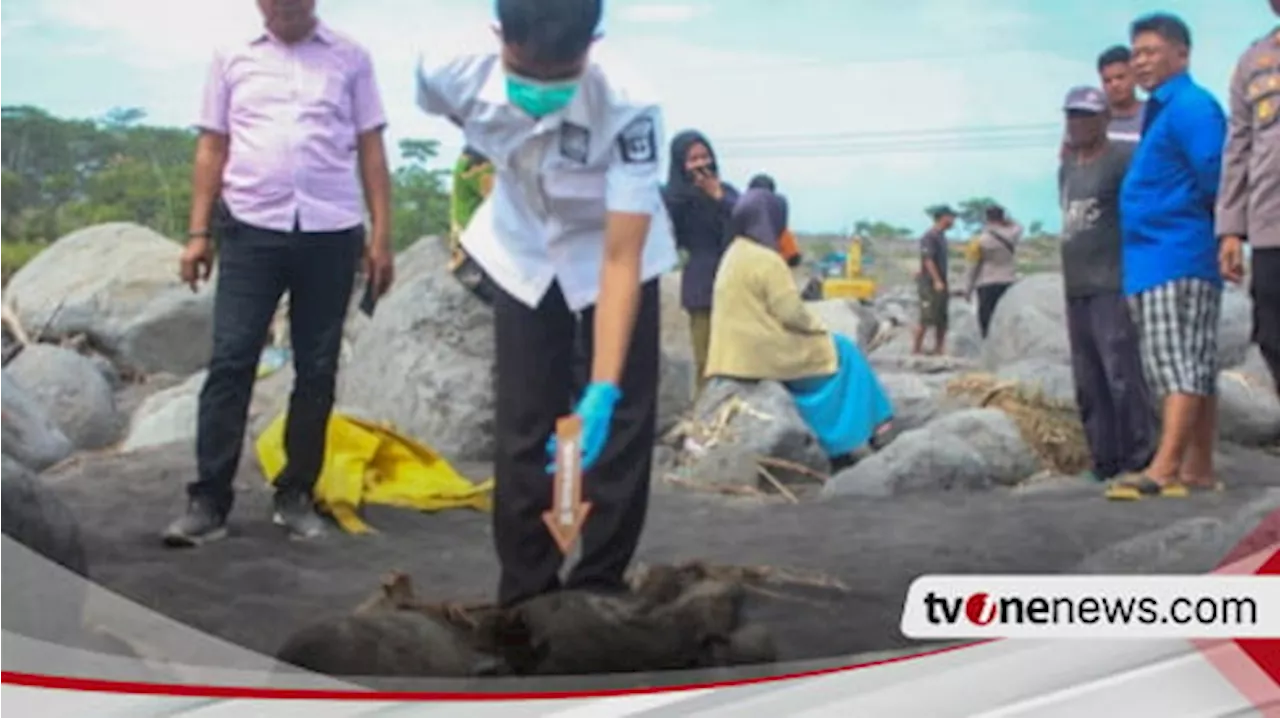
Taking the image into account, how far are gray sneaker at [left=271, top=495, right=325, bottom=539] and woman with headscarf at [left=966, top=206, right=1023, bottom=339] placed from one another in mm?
852

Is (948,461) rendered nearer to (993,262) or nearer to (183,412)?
(993,262)

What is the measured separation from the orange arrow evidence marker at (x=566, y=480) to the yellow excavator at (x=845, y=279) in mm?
364

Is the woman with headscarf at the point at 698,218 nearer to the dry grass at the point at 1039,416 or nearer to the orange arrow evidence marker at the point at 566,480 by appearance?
the orange arrow evidence marker at the point at 566,480

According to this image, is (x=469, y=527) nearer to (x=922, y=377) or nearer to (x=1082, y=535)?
(x=922, y=377)

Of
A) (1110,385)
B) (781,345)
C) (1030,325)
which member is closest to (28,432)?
(781,345)

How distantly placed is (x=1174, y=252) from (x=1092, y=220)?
0.39 ft

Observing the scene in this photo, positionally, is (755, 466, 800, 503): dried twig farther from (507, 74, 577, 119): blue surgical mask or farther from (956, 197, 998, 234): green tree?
(507, 74, 577, 119): blue surgical mask

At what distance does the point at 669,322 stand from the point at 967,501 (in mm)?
464

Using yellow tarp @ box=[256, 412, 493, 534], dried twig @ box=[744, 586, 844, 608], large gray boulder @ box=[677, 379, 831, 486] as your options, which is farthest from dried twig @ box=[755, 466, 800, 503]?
yellow tarp @ box=[256, 412, 493, 534]

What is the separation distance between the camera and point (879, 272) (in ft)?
7.68

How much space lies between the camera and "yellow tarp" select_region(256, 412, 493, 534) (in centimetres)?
219

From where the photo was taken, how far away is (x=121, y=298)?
2.14 m

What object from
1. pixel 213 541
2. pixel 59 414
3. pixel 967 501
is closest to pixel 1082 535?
pixel 967 501

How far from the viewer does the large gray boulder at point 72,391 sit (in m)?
2.12
